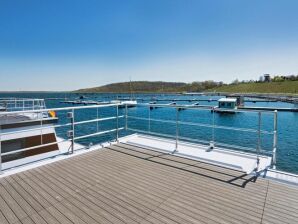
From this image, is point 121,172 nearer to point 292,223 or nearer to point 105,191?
point 105,191

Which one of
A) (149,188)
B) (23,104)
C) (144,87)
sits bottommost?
(149,188)

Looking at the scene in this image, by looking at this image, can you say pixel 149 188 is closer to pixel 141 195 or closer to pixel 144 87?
pixel 141 195

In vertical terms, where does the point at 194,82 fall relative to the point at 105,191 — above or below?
above

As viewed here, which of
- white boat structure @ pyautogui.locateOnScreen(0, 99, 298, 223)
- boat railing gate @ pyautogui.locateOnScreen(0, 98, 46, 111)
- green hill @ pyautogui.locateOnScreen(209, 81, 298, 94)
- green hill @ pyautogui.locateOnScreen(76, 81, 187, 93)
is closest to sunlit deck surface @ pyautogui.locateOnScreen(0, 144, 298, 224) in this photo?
white boat structure @ pyautogui.locateOnScreen(0, 99, 298, 223)

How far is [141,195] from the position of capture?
8.96 ft

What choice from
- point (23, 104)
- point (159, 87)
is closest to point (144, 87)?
point (159, 87)

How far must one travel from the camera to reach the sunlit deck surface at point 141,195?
224 cm

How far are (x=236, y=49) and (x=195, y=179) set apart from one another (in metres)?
21.8

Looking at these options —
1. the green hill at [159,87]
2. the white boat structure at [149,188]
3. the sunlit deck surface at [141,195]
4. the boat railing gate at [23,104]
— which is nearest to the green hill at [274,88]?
the green hill at [159,87]

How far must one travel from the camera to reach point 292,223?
83.4 inches

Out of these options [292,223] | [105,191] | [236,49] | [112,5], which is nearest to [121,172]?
[105,191]

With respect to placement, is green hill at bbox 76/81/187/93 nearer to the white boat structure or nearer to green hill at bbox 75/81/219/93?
green hill at bbox 75/81/219/93

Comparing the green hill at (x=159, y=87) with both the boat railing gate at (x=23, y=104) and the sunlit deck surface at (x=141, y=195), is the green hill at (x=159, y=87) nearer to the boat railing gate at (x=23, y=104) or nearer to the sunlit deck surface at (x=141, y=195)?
the boat railing gate at (x=23, y=104)

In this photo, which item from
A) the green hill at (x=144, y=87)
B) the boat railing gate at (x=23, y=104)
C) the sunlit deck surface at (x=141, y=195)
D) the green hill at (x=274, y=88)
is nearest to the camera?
the sunlit deck surface at (x=141, y=195)
